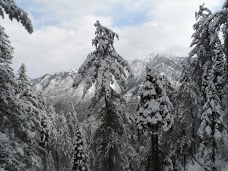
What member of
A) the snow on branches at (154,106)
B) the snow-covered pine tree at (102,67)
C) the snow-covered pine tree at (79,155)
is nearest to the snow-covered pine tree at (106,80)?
the snow-covered pine tree at (102,67)

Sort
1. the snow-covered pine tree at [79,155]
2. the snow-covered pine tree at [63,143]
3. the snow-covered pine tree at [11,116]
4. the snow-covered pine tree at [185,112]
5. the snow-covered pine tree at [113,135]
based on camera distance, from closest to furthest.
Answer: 1. the snow-covered pine tree at [11,116]
2. the snow-covered pine tree at [113,135]
3. the snow-covered pine tree at [79,155]
4. the snow-covered pine tree at [185,112]
5. the snow-covered pine tree at [63,143]

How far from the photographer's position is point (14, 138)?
34.4ft

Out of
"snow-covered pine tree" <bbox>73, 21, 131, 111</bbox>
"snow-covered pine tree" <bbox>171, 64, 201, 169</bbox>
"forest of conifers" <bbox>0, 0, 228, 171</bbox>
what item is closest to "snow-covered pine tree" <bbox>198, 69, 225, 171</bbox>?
"forest of conifers" <bbox>0, 0, 228, 171</bbox>

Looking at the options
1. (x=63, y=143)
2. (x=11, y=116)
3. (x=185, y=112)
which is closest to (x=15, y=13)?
(x=11, y=116)

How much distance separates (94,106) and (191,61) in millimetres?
20678

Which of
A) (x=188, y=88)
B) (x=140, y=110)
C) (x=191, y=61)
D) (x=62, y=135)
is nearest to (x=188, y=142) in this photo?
(x=188, y=88)

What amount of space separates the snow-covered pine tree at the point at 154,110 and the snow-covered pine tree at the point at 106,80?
1.60 m

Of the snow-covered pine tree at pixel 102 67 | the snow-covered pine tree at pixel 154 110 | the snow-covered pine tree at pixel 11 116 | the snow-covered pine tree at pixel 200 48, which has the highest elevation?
the snow-covered pine tree at pixel 200 48

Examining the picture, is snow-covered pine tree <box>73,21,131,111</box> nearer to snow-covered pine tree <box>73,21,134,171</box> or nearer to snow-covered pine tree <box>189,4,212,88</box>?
snow-covered pine tree <box>73,21,134,171</box>

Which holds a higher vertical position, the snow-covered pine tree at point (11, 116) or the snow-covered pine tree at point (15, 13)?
the snow-covered pine tree at point (15, 13)

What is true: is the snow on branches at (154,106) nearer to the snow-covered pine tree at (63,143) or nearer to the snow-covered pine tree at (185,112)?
the snow-covered pine tree at (185,112)

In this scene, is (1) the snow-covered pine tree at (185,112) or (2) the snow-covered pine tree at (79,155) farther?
(1) the snow-covered pine tree at (185,112)

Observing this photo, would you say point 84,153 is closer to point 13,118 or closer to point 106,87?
point 106,87

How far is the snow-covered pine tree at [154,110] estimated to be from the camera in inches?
811
